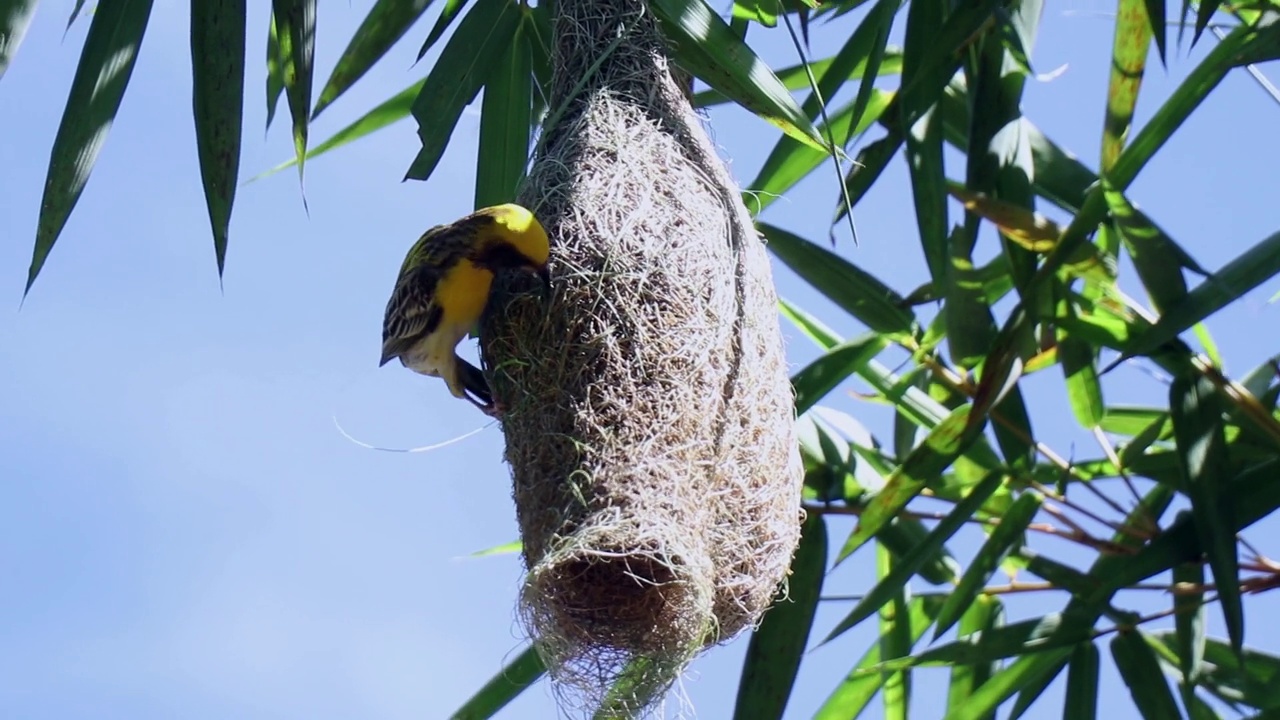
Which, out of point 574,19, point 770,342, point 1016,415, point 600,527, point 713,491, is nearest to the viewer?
point 600,527

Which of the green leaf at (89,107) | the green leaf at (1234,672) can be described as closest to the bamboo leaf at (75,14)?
the green leaf at (89,107)

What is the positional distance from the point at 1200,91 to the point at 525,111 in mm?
1246

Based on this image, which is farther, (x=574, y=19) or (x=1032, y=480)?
(x=1032, y=480)

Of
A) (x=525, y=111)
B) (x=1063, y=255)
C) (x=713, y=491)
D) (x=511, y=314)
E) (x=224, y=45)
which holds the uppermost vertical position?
(x=525, y=111)

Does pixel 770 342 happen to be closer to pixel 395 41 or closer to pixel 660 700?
pixel 660 700

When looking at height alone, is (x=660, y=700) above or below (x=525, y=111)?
below

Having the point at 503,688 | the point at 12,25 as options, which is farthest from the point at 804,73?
the point at 12,25

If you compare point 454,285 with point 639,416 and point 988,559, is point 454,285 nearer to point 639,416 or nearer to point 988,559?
point 639,416

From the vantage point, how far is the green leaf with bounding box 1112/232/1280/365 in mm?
2826

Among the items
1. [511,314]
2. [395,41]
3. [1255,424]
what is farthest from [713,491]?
[1255,424]

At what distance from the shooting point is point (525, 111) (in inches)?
119

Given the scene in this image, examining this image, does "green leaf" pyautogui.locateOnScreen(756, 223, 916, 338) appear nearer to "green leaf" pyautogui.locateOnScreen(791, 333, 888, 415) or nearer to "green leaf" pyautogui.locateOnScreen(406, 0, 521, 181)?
"green leaf" pyautogui.locateOnScreen(791, 333, 888, 415)

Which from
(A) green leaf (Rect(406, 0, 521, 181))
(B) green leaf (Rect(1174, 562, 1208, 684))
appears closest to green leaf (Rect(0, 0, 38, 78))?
(A) green leaf (Rect(406, 0, 521, 181))

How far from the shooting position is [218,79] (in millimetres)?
2314
